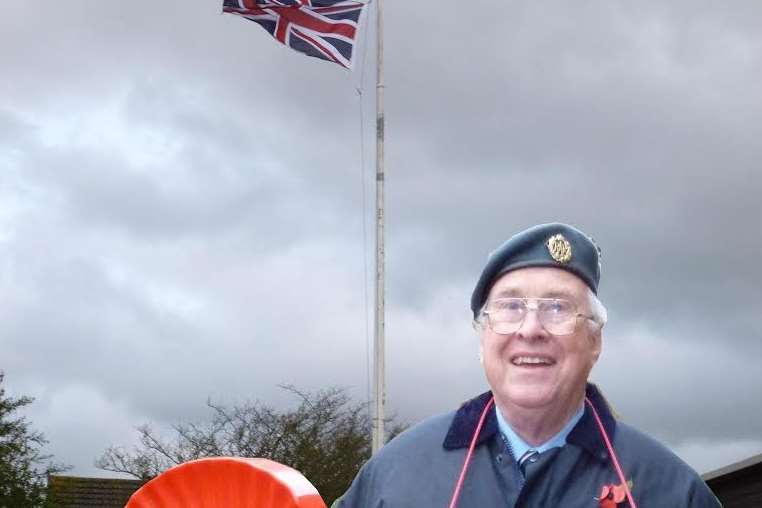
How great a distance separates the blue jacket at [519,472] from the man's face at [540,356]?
0.15 meters

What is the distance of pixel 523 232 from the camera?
3.44 meters

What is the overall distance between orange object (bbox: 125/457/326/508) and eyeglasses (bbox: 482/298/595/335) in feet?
2.27

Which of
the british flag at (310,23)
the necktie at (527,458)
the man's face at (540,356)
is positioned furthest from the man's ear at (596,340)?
the british flag at (310,23)

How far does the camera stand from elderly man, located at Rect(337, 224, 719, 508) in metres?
3.25

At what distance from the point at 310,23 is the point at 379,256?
147 inches

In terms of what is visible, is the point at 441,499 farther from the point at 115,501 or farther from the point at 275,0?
the point at 115,501

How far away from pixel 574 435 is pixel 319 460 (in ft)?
81.1

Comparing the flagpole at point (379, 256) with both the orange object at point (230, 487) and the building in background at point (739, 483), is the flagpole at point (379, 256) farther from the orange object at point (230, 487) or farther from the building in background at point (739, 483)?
the orange object at point (230, 487)

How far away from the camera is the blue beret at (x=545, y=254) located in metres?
3.38

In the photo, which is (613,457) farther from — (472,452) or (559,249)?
(559,249)

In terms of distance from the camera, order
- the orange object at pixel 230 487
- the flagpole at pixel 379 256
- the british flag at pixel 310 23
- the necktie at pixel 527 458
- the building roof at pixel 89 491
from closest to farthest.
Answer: the orange object at pixel 230 487 < the necktie at pixel 527 458 < the british flag at pixel 310 23 < the flagpole at pixel 379 256 < the building roof at pixel 89 491

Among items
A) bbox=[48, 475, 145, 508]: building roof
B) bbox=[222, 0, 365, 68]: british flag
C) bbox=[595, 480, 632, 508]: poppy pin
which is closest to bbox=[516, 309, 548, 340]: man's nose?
bbox=[595, 480, 632, 508]: poppy pin

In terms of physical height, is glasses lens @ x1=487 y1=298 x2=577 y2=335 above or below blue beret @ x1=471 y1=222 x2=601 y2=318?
below

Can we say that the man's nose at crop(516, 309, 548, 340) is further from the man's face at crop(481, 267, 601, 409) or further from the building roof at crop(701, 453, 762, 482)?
the building roof at crop(701, 453, 762, 482)
